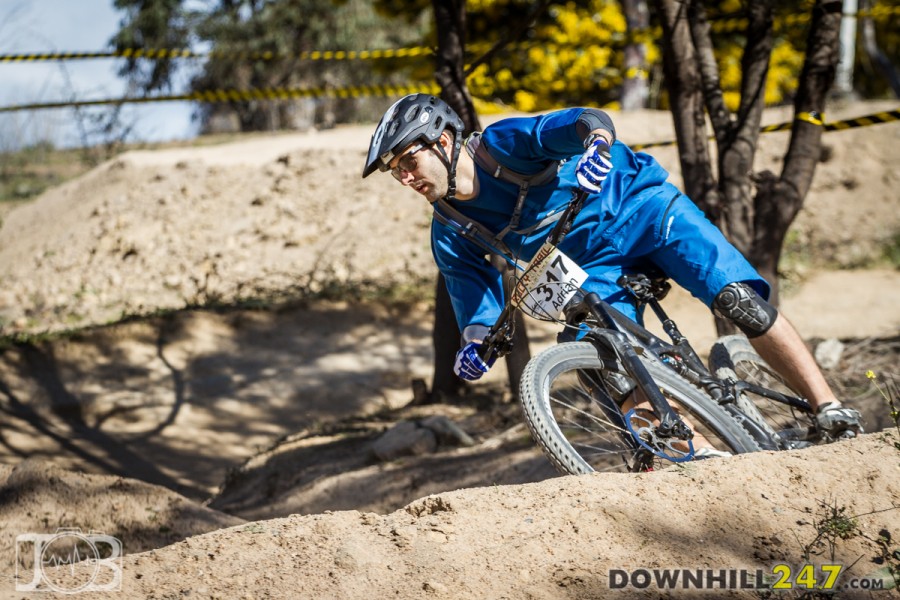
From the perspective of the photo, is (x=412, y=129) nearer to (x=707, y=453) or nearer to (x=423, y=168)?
(x=423, y=168)

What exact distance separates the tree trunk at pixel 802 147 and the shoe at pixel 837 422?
1.68m

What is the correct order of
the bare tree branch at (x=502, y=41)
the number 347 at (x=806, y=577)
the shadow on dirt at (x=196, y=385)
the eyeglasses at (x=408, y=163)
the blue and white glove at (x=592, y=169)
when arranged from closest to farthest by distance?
the number 347 at (x=806, y=577), the blue and white glove at (x=592, y=169), the eyeglasses at (x=408, y=163), the bare tree branch at (x=502, y=41), the shadow on dirt at (x=196, y=385)

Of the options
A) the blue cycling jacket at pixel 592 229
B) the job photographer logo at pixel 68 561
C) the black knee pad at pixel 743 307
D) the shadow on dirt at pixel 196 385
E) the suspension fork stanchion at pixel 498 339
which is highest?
the blue cycling jacket at pixel 592 229

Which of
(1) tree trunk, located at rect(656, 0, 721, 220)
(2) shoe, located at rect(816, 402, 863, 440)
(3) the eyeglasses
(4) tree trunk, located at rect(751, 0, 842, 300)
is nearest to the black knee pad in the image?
(2) shoe, located at rect(816, 402, 863, 440)

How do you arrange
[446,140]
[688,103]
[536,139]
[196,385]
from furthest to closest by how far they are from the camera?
1. [196,385]
2. [688,103]
3. [446,140]
4. [536,139]

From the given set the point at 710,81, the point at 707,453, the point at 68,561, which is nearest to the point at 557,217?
the point at 707,453

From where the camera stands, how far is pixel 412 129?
318 centimetres

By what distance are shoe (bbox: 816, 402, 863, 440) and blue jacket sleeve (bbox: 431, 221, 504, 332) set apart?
1.30 meters

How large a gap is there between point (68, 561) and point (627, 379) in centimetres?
230

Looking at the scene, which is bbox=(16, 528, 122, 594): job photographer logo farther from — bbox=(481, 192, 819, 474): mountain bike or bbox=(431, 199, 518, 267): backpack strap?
bbox=(431, 199, 518, 267): backpack strap

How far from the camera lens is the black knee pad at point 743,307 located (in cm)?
328

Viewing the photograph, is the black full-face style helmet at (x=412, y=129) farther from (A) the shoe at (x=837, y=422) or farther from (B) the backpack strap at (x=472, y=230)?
(A) the shoe at (x=837, y=422)

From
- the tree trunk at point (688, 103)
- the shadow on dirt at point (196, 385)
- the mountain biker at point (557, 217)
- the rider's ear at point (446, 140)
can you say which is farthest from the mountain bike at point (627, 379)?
the shadow on dirt at point (196, 385)

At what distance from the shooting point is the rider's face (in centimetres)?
323
